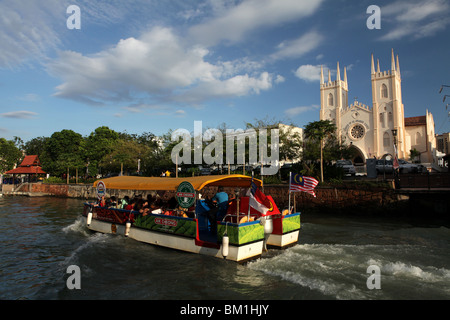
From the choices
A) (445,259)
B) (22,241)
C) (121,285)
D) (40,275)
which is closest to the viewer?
(121,285)

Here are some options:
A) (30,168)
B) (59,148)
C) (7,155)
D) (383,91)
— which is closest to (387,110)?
(383,91)

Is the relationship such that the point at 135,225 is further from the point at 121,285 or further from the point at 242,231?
the point at 242,231

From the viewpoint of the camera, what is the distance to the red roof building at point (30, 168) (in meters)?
53.4

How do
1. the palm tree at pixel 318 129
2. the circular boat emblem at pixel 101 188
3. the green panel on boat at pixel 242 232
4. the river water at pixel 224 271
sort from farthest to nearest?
the palm tree at pixel 318 129, the circular boat emblem at pixel 101 188, the green panel on boat at pixel 242 232, the river water at pixel 224 271

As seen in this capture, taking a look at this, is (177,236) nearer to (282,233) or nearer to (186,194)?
(186,194)

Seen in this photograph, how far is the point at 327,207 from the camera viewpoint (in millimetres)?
22625

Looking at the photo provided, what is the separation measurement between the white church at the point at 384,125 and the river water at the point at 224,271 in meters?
44.4

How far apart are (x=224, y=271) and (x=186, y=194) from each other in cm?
289

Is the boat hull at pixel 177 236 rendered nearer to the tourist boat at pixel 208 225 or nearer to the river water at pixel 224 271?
the tourist boat at pixel 208 225

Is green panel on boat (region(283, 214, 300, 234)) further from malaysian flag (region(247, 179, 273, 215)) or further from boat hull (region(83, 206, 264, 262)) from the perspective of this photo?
boat hull (region(83, 206, 264, 262))

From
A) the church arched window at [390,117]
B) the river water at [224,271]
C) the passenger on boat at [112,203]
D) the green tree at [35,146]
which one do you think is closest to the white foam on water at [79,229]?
the passenger on boat at [112,203]

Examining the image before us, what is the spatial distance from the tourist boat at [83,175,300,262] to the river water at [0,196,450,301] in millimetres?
352

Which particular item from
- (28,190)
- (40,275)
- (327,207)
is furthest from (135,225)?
(28,190)
